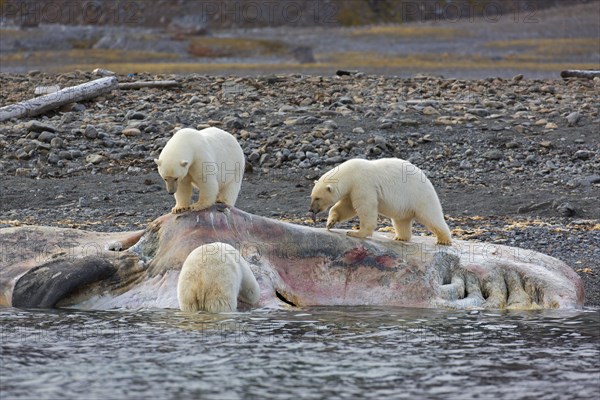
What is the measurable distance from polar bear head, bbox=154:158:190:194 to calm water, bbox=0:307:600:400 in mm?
1248

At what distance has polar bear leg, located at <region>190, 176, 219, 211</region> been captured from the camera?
37.2 feet

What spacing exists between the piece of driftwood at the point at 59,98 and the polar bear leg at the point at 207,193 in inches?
441

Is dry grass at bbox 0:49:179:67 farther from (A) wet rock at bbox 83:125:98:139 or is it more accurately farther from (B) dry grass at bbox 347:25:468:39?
(A) wet rock at bbox 83:125:98:139

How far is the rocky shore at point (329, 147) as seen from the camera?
649 inches

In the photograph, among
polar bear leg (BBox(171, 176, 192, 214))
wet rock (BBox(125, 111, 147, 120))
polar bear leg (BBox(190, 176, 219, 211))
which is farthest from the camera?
wet rock (BBox(125, 111, 147, 120))

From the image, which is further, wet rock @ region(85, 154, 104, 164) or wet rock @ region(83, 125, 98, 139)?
wet rock @ region(83, 125, 98, 139)

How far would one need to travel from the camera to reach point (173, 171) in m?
10.9

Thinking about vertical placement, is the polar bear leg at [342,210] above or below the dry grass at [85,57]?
below

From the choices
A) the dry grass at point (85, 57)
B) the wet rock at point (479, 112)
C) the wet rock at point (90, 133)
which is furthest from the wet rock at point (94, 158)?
the dry grass at point (85, 57)

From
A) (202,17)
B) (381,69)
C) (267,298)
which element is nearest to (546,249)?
(267,298)

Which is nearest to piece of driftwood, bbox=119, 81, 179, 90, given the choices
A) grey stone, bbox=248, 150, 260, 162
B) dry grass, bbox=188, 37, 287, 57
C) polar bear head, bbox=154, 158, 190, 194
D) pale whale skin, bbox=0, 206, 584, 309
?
grey stone, bbox=248, 150, 260, 162

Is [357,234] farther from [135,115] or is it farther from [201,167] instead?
[135,115]

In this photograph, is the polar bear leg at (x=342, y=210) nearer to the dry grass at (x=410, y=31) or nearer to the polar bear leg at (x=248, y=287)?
the polar bear leg at (x=248, y=287)

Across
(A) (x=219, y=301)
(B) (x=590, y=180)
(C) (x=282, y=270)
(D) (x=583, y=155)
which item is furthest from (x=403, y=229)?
(D) (x=583, y=155)
